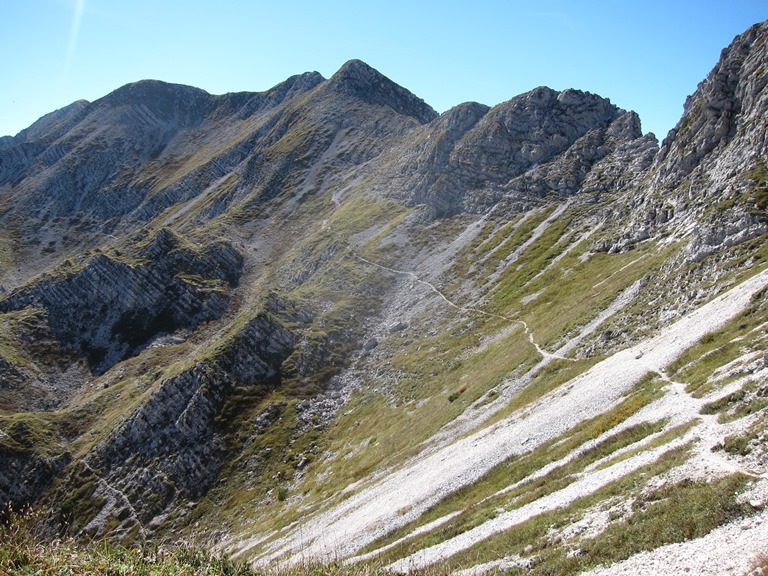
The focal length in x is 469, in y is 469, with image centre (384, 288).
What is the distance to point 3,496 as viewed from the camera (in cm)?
7956

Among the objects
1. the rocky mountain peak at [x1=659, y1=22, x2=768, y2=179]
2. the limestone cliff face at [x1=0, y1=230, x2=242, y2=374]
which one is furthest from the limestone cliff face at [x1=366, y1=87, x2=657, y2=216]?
the limestone cliff face at [x1=0, y1=230, x2=242, y2=374]

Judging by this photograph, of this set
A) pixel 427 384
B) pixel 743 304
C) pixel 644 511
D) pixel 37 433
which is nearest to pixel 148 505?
pixel 37 433

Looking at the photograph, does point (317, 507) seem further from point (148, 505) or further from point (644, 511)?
point (644, 511)

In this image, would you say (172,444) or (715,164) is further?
(172,444)

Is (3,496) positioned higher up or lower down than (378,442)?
higher up

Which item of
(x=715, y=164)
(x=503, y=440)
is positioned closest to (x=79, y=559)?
(x=503, y=440)

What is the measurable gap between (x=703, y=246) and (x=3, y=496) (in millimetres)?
111105

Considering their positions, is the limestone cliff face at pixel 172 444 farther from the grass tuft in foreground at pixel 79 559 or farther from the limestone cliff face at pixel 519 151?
the limestone cliff face at pixel 519 151

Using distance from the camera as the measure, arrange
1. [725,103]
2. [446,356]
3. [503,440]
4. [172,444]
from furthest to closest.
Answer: [446,356] → [725,103] → [172,444] → [503,440]

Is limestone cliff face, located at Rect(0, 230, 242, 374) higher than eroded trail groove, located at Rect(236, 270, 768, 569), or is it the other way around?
limestone cliff face, located at Rect(0, 230, 242, 374)

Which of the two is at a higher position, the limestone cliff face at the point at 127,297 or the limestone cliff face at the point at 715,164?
the limestone cliff face at the point at 127,297

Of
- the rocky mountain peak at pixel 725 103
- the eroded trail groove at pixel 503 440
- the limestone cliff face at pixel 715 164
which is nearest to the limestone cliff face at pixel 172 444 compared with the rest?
the eroded trail groove at pixel 503 440

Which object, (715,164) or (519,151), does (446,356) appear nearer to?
(715,164)

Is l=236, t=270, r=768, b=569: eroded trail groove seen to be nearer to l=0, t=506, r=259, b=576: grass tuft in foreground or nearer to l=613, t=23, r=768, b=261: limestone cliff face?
l=613, t=23, r=768, b=261: limestone cliff face
